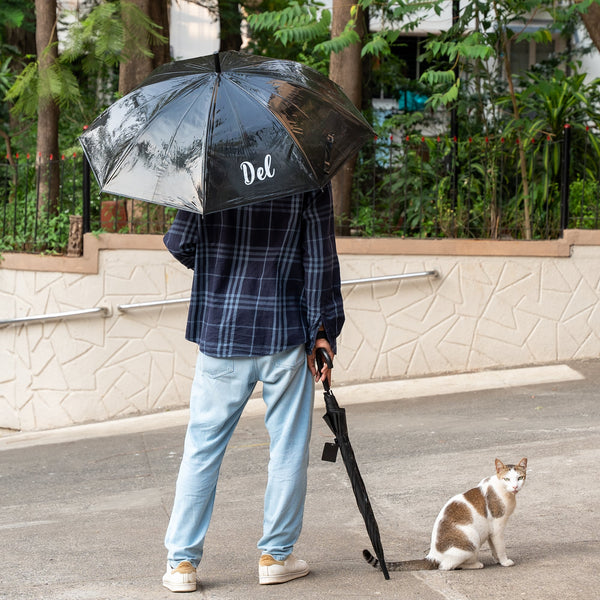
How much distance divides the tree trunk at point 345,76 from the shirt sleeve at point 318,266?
5241 millimetres

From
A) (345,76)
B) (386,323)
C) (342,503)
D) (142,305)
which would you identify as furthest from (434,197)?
(342,503)

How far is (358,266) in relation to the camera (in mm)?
8109

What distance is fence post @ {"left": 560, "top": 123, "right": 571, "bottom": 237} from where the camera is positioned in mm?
8227

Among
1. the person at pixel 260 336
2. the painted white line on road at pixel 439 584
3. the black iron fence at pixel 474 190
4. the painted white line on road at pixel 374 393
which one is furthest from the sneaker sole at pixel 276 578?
the black iron fence at pixel 474 190

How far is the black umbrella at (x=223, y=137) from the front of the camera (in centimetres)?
312

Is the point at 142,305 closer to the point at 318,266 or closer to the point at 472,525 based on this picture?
the point at 318,266

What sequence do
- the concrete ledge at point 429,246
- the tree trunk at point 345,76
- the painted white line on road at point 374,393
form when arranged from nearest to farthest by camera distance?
the painted white line on road at point 374,393 < the concrete ledge at point 429,246 < the tree trunk at point 345,76

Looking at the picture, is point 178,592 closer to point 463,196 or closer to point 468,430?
point 468,430

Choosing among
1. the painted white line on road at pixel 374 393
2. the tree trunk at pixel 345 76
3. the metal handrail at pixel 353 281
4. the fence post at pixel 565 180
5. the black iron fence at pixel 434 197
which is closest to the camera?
the painted white line on road at pixel 374 393

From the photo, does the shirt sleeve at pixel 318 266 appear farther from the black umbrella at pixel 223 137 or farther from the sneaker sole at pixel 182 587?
the sneaker sole at pixel 182 587

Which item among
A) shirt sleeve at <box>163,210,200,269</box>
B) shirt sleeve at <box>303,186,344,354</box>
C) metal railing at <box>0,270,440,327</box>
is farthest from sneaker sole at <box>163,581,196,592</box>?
A: metal railing at <box>0,270,440,327</box>

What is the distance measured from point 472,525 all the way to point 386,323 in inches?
188

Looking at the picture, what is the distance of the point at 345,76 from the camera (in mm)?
8898

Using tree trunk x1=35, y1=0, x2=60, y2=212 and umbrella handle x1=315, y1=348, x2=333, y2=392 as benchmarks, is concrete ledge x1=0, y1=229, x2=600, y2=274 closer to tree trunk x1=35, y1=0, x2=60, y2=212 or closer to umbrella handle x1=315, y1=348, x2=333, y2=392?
tree trunk x1=35, y1=0, x2=60, y2=212
